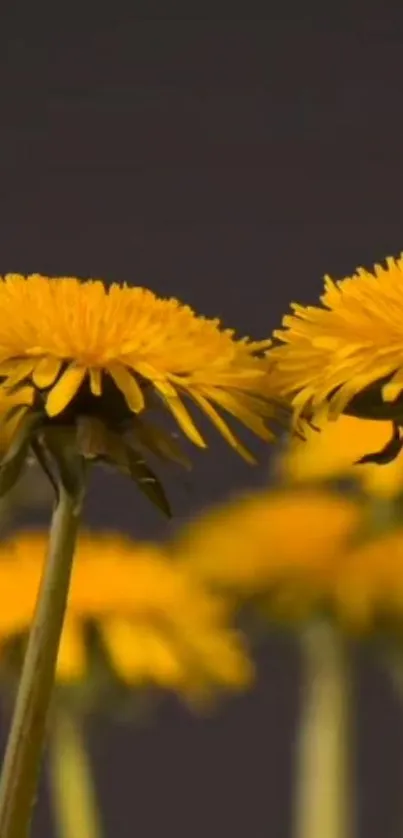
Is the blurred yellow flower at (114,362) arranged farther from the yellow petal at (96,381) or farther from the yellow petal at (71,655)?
the yellow petal at (71,655)

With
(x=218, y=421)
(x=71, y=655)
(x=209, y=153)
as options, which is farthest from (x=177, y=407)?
(x=209, y=153)

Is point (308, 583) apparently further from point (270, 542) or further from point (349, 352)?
point (349, 352)

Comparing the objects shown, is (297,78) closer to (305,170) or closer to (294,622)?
(305,170)

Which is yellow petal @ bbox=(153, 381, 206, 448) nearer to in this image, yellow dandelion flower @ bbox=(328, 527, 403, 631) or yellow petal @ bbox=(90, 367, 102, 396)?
yellow petal @ bbox=(90, 367, 102, 396)

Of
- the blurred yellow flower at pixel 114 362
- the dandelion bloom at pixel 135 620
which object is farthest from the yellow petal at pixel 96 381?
the dandelion bloom at pixel 135 620

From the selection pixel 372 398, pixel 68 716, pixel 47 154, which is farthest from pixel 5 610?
pixel 47 154

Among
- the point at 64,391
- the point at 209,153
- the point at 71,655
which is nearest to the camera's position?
the point at 64,391
